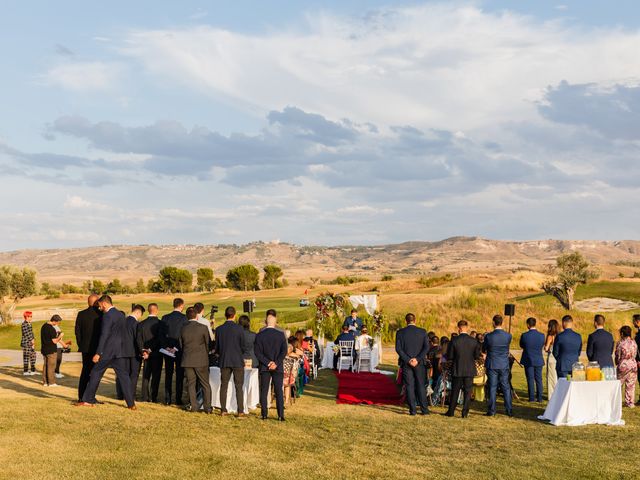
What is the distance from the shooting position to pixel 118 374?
40.1 feet

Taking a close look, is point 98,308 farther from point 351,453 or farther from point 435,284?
point 435,284

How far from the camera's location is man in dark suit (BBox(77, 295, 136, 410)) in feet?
39.3

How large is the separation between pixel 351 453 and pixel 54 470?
3934mm

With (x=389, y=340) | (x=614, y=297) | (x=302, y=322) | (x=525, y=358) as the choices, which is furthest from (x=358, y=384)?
(x=614, y=297)

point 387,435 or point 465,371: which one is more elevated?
point 465,371

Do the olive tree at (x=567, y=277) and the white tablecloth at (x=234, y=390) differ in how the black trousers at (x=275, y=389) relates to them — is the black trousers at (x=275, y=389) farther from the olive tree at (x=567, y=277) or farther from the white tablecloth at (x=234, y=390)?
the olive tree at (x=567, y=277)

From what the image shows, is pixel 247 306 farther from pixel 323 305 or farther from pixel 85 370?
pixel 85 370

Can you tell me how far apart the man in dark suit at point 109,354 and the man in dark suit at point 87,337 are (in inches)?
26.8

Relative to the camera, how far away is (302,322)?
113 ft

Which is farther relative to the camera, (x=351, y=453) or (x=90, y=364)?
(x=90, y=364)

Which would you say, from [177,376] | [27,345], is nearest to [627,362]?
[177,376]

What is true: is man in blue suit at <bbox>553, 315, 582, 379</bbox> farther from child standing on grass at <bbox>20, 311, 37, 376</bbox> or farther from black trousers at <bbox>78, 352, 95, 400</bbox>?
child standing on grass at <bbox>20, 311, 37, 376</bbox>

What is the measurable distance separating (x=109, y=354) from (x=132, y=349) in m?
0.49

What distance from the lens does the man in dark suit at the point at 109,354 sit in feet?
39.3
